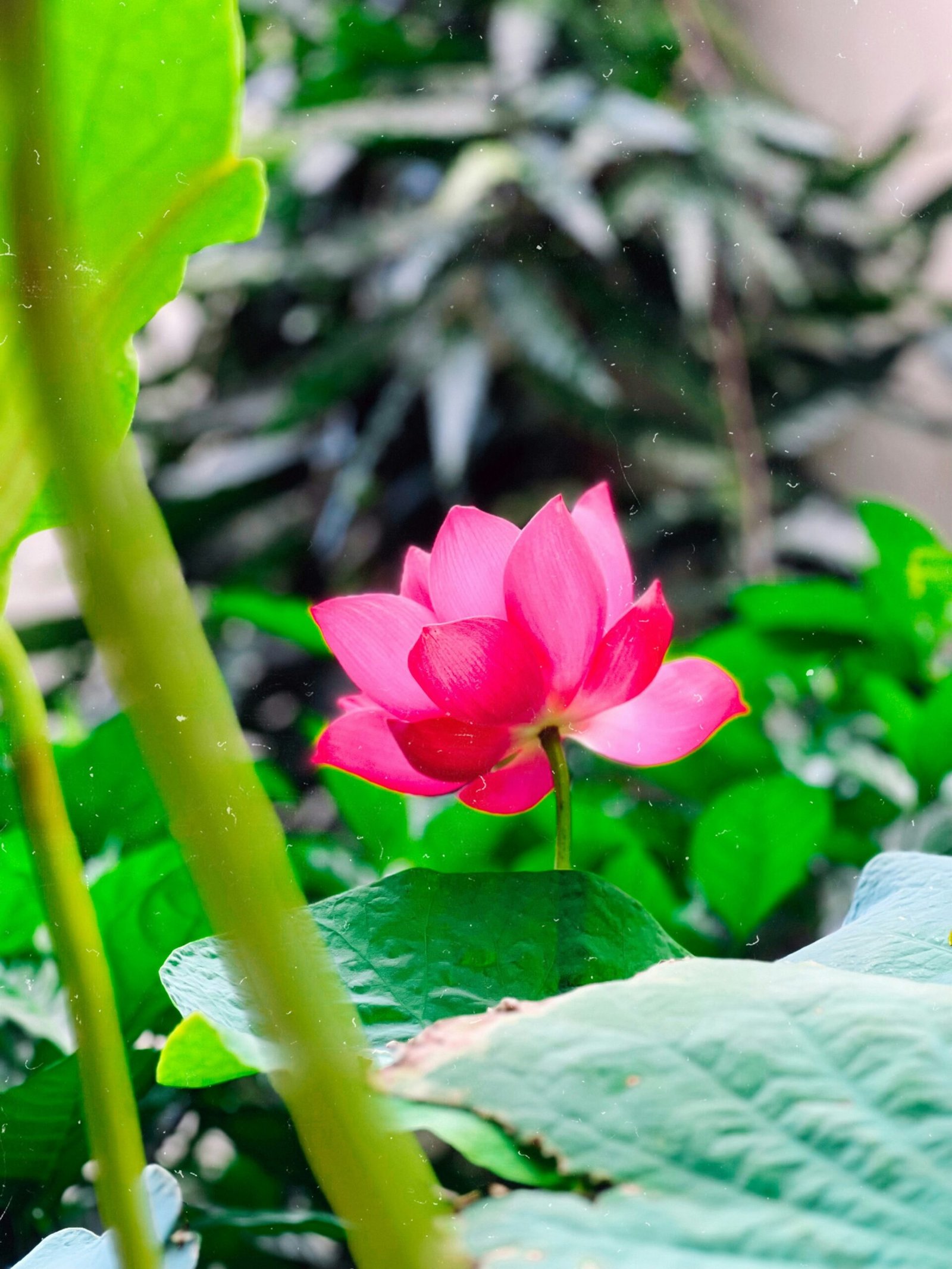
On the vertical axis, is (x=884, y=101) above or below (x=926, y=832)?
above

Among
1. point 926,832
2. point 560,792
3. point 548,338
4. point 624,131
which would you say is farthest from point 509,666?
point 548,338

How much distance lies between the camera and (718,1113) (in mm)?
83

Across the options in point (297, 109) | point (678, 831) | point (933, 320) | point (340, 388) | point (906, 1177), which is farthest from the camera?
point (933, 320)

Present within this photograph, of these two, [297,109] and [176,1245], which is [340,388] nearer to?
[297,109]

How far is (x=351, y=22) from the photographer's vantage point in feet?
1.19

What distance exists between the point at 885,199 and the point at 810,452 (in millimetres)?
212

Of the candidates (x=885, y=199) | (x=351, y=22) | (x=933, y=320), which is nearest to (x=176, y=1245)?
(x=351, y=22)

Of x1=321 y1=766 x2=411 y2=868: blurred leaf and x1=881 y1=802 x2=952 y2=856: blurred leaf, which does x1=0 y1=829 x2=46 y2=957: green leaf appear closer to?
x1=321 y1=766 x2=411 y2=868: blurred leaf

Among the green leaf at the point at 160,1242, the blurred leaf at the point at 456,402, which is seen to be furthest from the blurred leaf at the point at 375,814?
the blurred leaf at the point at 456,402

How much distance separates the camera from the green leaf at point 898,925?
13 centimetres

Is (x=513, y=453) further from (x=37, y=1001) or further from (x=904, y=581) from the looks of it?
(x=37, y=1001)

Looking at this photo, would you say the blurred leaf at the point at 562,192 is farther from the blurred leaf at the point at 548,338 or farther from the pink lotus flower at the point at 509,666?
the pink lotus flower at the point at 509,666

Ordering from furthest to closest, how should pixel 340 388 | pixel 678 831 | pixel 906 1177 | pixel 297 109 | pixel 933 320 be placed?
pixel 933 320
pixel 340 388
pixel 297 109
pixel 678 831
pixel 906 1177

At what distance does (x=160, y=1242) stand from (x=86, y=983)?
0.09 feet
